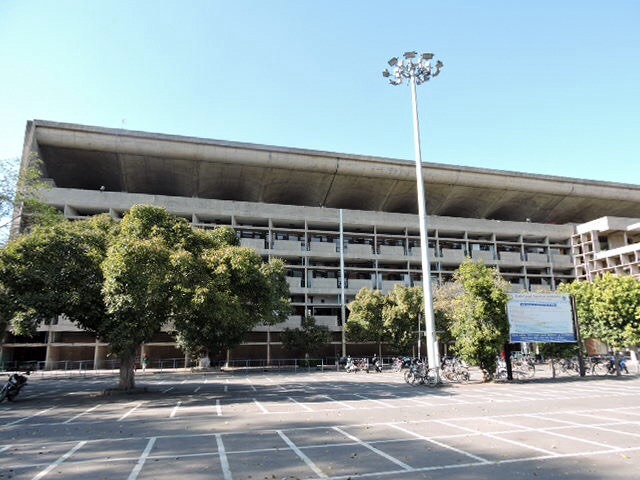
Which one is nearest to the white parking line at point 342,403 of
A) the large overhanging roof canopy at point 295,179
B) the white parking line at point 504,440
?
the white parking line at point 504,440

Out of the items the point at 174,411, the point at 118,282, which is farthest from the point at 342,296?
the point at 174,411

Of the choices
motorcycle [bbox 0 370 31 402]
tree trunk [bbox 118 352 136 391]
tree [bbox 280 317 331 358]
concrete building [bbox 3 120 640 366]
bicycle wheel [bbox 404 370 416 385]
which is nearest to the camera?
motorcycle [bbox 0 370 31 402]

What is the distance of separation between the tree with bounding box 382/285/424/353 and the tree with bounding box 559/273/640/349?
11.8 metres

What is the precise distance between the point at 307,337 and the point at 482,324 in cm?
1859

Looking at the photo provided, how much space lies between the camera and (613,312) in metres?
25.6

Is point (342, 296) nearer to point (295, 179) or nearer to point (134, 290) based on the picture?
point (295, 179)

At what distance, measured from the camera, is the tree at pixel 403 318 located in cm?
3528

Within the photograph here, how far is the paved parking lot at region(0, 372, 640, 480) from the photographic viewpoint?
21.3ft

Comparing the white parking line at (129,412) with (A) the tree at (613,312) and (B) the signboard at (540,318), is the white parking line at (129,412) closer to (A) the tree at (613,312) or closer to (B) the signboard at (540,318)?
(B) the signboard at (540,318)

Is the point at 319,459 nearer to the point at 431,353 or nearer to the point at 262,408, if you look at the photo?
the point at 262,408

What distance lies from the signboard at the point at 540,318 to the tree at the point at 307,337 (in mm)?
18772

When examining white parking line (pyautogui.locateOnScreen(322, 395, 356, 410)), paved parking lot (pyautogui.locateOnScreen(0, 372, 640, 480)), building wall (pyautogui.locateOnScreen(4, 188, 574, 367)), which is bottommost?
white parking line (pyautogui.locateOnScreen(322, 395, 356, 410))

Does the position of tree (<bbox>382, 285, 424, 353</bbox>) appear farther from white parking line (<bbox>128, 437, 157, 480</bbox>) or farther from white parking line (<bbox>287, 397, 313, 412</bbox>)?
white parking line (<bbox>128, 437, 157, 480</bbox>)

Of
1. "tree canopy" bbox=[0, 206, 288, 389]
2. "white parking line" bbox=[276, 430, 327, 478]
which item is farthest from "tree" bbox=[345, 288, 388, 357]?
"white parking line" bbox=[276, 430, 327, 478]
